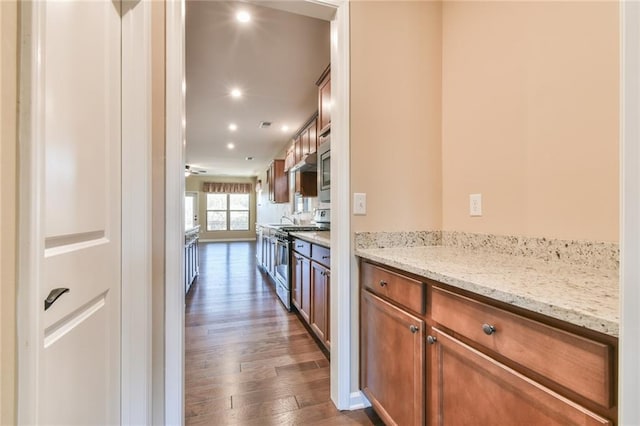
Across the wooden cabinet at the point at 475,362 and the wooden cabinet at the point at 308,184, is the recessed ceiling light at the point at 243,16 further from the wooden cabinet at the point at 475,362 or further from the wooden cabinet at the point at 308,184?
the wooden cabinet at the point at 308,184

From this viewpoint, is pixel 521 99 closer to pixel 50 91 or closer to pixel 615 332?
pixel 615 332

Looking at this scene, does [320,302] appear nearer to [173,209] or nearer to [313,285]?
[313,285]

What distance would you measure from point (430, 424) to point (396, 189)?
1.11 meters

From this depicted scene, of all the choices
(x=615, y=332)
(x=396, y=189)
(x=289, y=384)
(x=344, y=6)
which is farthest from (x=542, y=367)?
(x=344, y=6)

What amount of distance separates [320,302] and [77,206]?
5.57ft

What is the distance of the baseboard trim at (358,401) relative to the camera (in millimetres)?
1619

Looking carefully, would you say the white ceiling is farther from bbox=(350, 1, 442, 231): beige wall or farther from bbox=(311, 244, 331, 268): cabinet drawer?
bbox=(311, 244, 331, 268): cabinet drawer

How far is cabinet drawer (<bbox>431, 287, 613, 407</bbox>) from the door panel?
1.13 metres

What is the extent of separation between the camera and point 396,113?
1.70 m

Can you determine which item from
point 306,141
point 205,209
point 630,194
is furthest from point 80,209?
point 205,209

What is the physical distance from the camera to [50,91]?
2.51 ft

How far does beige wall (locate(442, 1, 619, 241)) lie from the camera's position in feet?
3.48

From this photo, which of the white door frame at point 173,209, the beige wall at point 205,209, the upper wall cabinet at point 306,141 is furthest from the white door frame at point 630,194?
the beige wall at point 205,209

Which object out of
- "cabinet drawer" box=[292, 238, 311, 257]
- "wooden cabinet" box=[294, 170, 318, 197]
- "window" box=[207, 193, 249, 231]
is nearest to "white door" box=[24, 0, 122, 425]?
"cabinet drawer" box=[292, 238, 311, 257]
